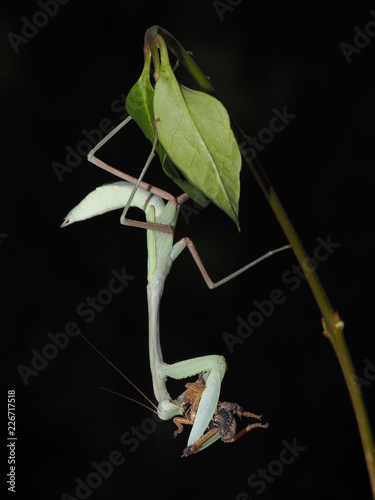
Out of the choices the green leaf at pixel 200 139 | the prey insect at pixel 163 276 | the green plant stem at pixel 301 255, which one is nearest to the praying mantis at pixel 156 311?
the prey insect at pixel 163 276

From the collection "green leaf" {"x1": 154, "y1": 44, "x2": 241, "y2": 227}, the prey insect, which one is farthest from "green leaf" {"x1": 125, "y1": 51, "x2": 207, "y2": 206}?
the prey insect

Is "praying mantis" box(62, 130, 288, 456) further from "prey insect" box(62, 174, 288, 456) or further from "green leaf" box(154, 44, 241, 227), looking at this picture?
"green leaf" box(154, 44, 241, 227)

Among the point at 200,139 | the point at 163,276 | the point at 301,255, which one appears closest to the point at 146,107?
the point at 200,139

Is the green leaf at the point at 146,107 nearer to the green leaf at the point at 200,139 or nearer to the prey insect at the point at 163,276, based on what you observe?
the green leaf at the point at 200,139

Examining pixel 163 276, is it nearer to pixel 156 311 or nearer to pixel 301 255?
pixel 156 311

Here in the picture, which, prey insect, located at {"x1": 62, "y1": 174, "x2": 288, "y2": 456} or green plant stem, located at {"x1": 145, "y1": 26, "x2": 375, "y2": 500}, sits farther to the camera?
prey insect, located at {"x1": 62, "y1": 174, "x2": 288, "y2": 456}

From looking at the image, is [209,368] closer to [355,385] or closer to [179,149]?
[355,385]

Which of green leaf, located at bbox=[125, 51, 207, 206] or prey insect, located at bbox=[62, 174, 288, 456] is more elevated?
green leaf, located at bbox=[125, 51, 207, 206]
